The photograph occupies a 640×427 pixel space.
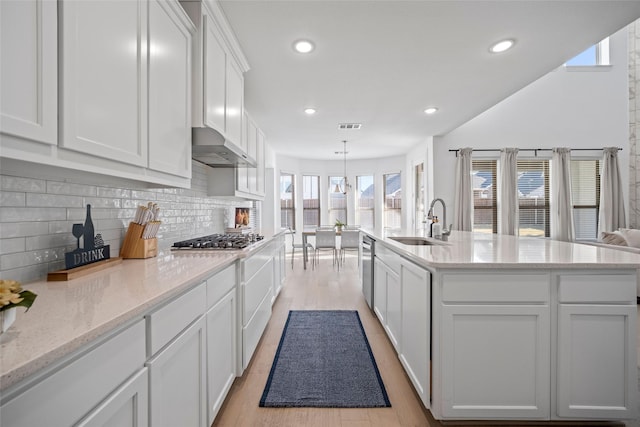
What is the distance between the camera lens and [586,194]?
5734 mm

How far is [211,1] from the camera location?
1.87m

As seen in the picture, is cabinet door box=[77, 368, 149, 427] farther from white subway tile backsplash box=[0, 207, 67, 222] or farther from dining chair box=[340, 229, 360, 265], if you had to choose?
dining chair box=[340, 229, 360, 265]

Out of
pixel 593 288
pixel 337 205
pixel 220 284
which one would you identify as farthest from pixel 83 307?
pixel 337 205

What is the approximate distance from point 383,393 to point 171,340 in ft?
4.67

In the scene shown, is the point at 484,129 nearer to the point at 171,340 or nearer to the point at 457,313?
the point at 457,313

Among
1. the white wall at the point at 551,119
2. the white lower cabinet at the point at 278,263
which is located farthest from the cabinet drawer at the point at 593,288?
the white wall at the point at 551,119

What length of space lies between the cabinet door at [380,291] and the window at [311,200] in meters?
5.11

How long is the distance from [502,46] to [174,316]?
10.1 feet

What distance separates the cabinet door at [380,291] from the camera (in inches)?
105

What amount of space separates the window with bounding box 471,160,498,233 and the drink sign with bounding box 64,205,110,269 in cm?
596

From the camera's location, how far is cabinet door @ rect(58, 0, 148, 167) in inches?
36.3

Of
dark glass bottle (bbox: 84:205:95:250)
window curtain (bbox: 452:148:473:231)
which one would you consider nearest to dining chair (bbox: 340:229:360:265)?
window curtain (bbox: 452:148:473:231)

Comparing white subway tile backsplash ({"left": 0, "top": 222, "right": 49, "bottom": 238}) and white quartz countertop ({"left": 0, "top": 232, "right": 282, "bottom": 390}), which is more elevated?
white subway tile backsplash ({"left": 0, "top": 222, "right": 49, "bottom": 238})

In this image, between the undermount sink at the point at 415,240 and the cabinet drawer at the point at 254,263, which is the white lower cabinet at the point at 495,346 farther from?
the undermount sink at the point at 415,240
